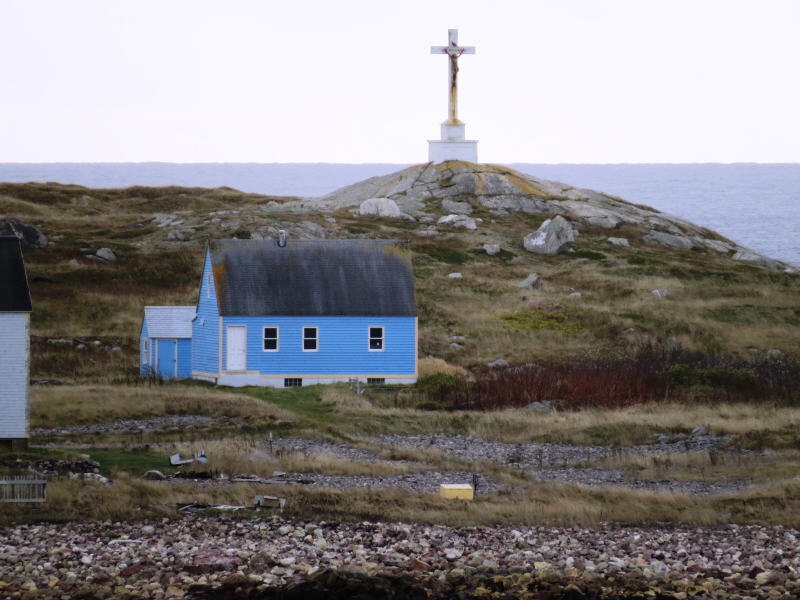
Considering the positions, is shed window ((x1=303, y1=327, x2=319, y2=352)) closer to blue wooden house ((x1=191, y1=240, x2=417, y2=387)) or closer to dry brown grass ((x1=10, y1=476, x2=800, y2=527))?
blue wooden house ((x1=191, y1=240, x2=417, y2=387))

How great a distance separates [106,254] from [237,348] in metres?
27.9

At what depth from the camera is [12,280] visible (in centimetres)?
2984

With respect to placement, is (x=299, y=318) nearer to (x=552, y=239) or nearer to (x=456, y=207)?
(x=552, y=239)

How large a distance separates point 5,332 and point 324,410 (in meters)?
12.3

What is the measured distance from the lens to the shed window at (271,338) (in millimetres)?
46188

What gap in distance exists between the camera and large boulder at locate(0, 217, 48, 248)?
72750mm

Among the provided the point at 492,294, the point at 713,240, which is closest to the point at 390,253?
the point at 492,294

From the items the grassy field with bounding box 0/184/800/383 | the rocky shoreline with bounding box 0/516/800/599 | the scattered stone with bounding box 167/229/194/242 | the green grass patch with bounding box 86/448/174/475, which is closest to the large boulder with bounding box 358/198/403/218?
the grassy field with bounding box 0/184/800/383

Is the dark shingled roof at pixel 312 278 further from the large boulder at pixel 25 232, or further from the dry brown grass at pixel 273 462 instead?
the large boulder at pixel 25 232

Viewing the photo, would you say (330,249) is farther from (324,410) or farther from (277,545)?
(277,545)

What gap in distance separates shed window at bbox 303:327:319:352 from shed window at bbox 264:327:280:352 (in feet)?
3.14
